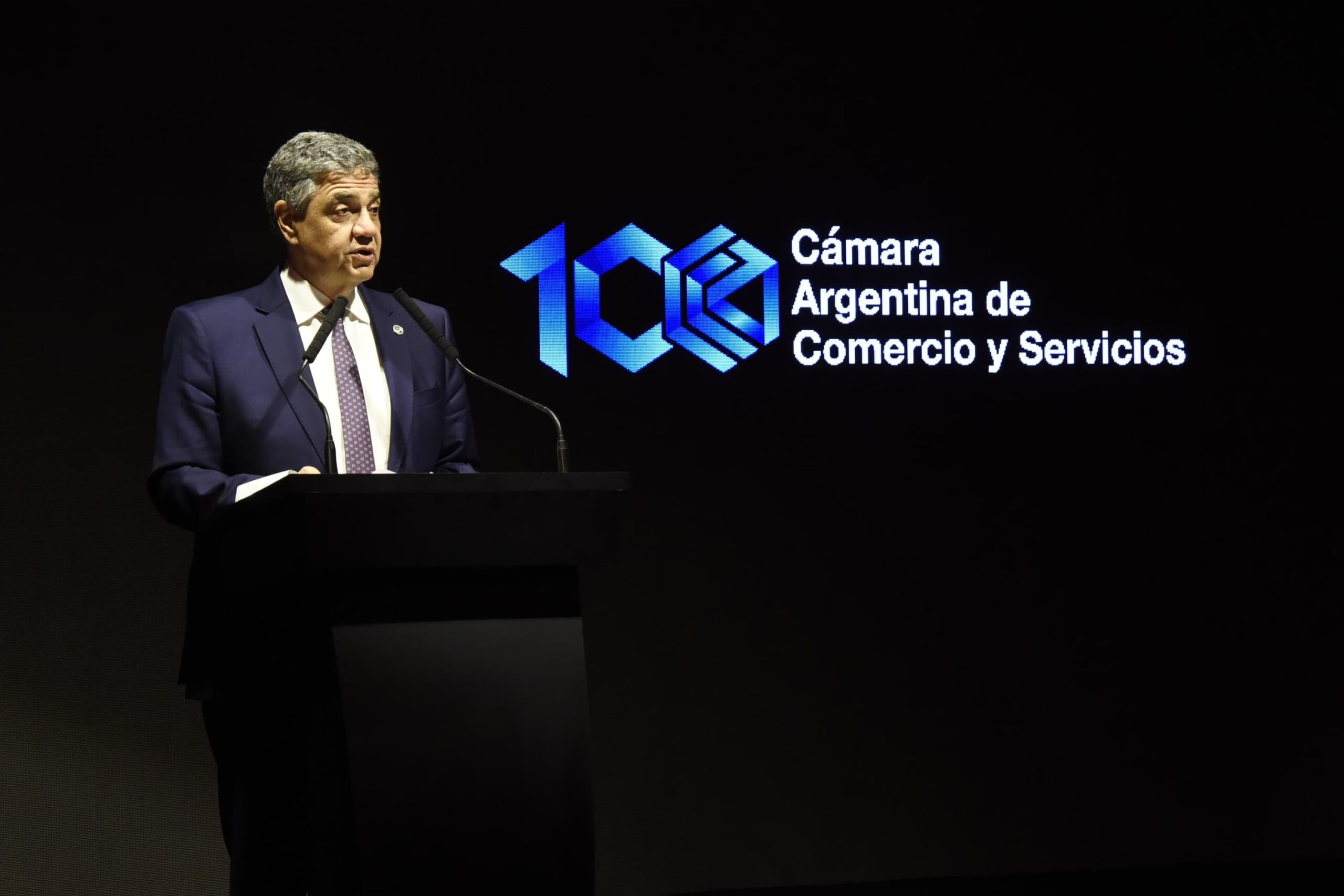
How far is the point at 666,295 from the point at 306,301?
5.99 feet

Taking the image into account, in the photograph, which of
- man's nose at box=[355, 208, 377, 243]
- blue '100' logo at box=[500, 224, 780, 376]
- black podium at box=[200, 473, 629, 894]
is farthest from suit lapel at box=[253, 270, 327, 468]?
blue '100' logo at box=[500, 224, 780, 376]

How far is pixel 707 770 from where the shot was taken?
407 centimetres

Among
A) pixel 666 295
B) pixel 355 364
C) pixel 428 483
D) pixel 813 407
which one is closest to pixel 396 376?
pixel 355 364

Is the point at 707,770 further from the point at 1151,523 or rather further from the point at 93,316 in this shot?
the point at 93,316

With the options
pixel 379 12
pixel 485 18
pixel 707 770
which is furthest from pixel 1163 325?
pixel 379 12

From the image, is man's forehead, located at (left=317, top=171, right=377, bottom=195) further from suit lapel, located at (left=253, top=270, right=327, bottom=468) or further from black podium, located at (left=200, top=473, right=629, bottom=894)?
black podium, located at (left=200, top=473, right=629, bottom=894)

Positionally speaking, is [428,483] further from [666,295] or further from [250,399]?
[666,295]

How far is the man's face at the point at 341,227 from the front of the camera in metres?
2.30

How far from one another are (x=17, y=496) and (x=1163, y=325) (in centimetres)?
329

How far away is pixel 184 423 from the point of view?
225cm

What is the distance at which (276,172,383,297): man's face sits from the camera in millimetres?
2297

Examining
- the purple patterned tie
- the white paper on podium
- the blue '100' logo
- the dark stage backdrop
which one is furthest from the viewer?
the blue '100' logo

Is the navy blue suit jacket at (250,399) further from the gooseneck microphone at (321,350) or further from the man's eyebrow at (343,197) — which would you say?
the man's eyebrow at (343,197)

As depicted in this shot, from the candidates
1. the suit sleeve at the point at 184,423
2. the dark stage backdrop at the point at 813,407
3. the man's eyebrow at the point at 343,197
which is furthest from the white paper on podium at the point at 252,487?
the dark stage backdrop at the point at 813,407
